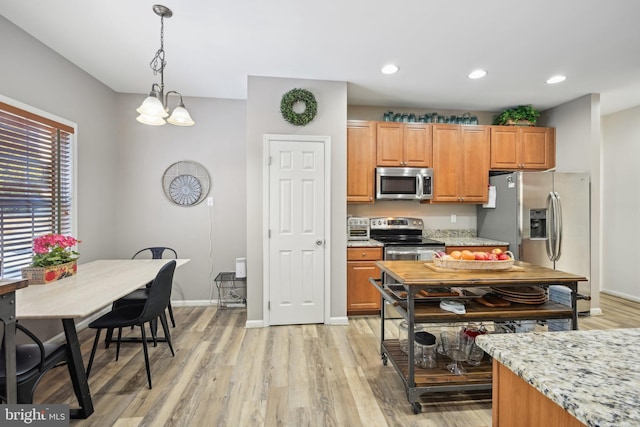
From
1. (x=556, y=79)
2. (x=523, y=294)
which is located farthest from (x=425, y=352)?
(x=556, y=79)

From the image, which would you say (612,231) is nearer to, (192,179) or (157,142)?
(192,179)

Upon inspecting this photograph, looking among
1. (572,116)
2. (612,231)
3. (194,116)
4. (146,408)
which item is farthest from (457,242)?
(194,116)

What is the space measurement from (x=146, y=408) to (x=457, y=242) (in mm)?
3603

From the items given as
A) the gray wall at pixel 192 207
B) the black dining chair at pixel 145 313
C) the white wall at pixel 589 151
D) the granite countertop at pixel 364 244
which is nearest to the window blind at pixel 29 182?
the gray wall at pixel 192 207

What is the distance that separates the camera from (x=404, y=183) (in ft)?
12.3

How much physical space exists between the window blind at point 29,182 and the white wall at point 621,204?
7.21m

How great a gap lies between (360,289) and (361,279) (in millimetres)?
123

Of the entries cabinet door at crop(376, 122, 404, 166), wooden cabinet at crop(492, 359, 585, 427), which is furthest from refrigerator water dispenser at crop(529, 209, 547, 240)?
wooden cabinet at crop(492, 359, 585, 427)

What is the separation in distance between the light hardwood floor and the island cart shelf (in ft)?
0.58

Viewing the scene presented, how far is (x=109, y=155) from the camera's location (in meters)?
3.54

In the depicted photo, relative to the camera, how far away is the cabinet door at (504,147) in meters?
3.91

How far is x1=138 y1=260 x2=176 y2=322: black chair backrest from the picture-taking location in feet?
6.91

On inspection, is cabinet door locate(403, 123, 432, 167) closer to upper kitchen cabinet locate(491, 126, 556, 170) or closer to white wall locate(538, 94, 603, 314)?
upper kitchen cabinet locate(491, 126, 556, 170)

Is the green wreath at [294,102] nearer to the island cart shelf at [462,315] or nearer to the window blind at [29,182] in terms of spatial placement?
Result: the island cart shelf at [462,315]
